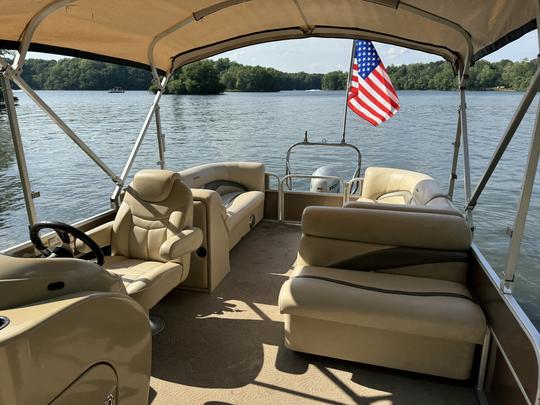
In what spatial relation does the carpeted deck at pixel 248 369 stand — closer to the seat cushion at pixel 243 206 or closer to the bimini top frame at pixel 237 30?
the bimini top frame at pixel 237 30

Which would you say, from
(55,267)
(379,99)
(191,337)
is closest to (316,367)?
(191,337)

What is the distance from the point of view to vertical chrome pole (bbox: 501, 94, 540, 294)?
161cm

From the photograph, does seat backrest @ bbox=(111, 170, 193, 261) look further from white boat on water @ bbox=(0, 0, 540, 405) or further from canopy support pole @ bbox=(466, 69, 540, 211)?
canopy support pole @ bbox=(466, 69, 540, 211)

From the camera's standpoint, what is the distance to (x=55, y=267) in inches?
43.3

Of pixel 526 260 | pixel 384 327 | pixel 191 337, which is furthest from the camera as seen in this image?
pixel 526 260

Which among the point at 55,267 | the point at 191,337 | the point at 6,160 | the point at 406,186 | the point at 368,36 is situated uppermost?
the point at 368,36

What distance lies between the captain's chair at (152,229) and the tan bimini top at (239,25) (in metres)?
1.08

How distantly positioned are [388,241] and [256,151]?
11273mm

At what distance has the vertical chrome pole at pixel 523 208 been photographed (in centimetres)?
161

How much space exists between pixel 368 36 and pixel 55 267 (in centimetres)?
337

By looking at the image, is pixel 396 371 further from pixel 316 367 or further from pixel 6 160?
pixel 6 160

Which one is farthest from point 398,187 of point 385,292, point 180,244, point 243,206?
point 180,244

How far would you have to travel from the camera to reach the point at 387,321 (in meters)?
1.96

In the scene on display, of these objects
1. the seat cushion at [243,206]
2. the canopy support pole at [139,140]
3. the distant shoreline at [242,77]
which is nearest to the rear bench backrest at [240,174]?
the seat cushion at [243,206]
